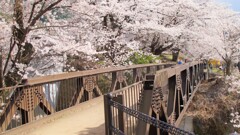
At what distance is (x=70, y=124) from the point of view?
6938 millimetres

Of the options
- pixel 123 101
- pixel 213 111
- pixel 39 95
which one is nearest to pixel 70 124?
pixel 39 95

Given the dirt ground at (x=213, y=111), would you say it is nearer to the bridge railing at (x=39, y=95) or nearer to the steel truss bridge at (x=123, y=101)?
the bridge railing at (x=39, y=95)

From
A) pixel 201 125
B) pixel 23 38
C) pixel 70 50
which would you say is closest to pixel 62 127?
pixel 23 38

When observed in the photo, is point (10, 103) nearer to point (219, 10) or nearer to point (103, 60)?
point (103, 60)

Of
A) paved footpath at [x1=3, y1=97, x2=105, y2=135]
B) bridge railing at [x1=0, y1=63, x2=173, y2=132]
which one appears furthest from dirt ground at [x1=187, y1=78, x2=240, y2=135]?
paved footpath at [x1=3, y1=97, x2=105, y2=135]

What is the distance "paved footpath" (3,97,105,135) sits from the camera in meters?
6.26

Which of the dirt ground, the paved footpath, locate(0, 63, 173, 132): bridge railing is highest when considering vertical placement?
locate(0, 63, 173, 132): bridge railing

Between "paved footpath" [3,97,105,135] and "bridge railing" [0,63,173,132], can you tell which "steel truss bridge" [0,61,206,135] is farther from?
"paved footpath" [3,97,105,135]

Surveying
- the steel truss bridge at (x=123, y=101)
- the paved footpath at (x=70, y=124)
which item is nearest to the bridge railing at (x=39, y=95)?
the steel truss bridge at (x=123, y=101)

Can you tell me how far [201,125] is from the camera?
1559 centimetres

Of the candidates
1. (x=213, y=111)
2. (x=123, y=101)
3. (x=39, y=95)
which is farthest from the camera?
(x=213, y=111)

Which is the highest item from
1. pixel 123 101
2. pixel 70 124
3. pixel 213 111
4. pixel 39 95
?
pixel 123 101

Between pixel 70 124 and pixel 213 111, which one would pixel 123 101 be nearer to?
pixel 70 124

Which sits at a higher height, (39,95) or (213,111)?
(39,95)
